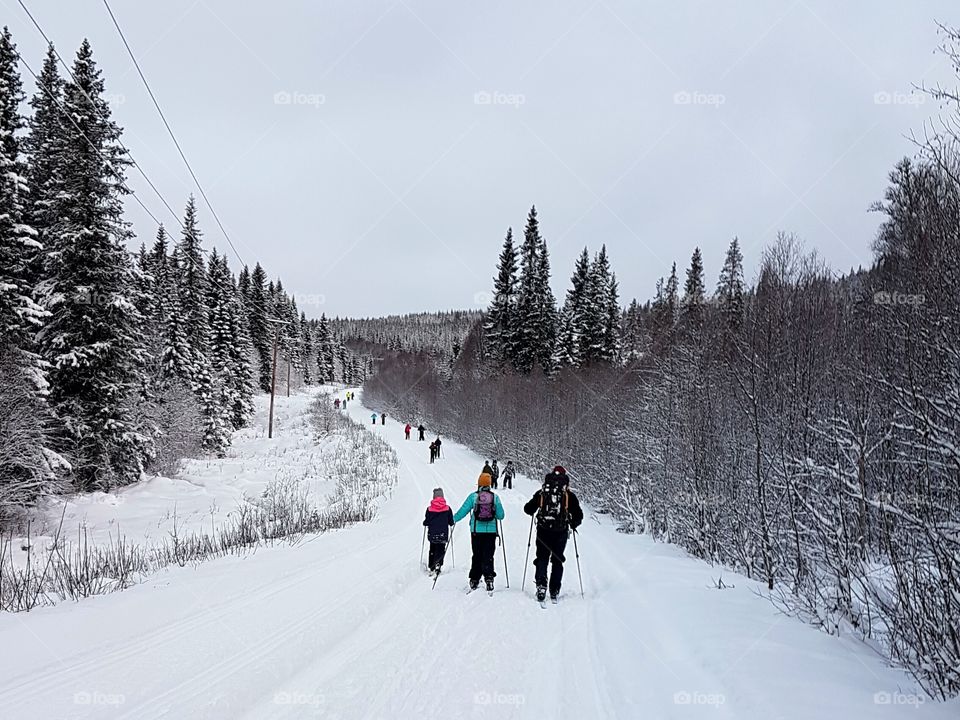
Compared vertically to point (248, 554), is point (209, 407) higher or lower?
higher

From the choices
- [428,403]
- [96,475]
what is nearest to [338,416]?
[428,403]

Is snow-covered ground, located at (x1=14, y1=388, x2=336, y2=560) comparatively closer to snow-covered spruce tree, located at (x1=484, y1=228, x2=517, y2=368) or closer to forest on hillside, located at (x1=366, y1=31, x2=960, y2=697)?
forest on hillside, located at (x1=366, y1=31, x2=960, y2=697)

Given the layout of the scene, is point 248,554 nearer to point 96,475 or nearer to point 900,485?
point 900,485

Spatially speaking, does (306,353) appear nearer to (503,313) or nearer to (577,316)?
(503,313)

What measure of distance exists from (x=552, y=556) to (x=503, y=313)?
1480 inches

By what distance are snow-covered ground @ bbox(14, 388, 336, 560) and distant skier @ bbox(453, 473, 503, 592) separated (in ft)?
27.1

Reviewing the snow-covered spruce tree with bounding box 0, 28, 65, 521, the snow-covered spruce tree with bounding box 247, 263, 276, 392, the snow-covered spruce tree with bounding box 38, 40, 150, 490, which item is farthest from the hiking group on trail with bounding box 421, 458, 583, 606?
the snow-covered spruce tree with bounding box 247, 263, 276, 392

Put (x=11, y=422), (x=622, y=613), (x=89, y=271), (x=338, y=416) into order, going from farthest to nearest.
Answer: (x=338, y=416)
(x=89, y=271)
(x=11, y=422)
(x=622, y=613)

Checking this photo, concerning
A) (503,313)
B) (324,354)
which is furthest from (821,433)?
(324,354)

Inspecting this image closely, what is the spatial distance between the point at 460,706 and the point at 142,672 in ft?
8.95

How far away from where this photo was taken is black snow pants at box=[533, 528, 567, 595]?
7656mm

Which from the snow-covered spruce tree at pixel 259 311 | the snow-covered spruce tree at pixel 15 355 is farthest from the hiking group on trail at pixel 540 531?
the snow-covered spruce tree at pixel 259 311

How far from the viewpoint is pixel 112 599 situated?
20.5ft

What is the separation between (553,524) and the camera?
795 cm
